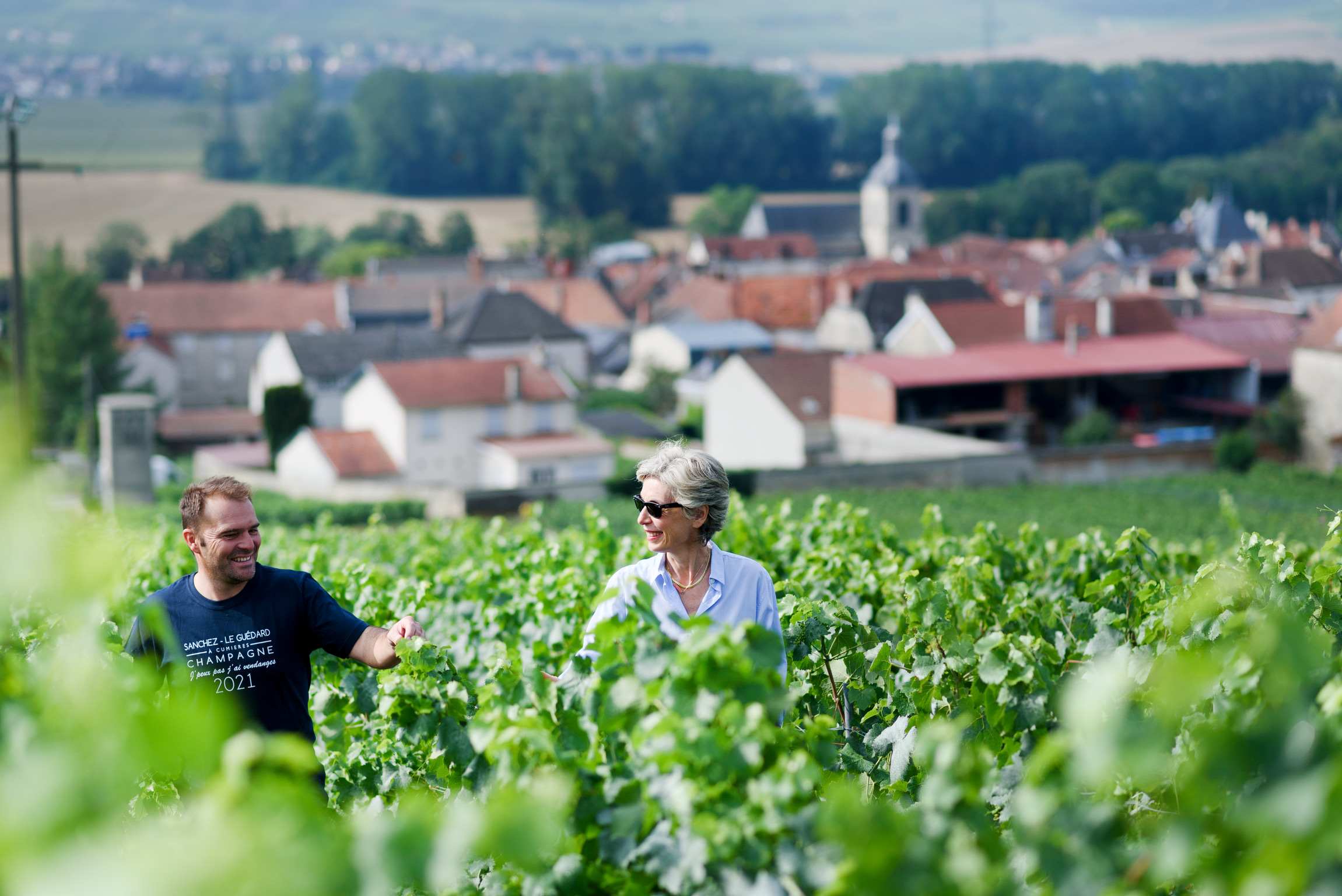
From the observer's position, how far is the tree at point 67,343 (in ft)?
195

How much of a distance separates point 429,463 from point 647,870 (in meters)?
42.1

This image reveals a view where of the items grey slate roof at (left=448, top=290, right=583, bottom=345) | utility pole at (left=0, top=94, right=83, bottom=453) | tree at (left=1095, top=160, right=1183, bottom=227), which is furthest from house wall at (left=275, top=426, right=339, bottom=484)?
tree at (left=1095, top=160, right=1183, bottom=227)

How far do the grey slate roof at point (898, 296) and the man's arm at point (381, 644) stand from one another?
202ft

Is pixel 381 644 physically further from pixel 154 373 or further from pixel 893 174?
pixel 893 174

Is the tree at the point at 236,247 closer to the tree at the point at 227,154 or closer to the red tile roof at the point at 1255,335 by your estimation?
the tree at the point at 227,154

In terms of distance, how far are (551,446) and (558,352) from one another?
28771 mm

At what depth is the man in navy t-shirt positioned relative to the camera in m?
4.21

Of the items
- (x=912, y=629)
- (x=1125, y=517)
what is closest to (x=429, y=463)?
(x=1125, y=517)

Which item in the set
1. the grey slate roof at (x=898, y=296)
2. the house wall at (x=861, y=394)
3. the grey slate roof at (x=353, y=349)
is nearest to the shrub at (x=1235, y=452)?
the house wall at (x=861, y=394)

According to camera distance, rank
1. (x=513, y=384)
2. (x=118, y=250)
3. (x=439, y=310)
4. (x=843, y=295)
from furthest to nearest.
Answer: (x=118, y=250)
(x=843, y=295)
(x=439, y=310)
(x=513, y=384)

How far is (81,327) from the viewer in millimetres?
61375

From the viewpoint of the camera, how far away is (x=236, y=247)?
352 ft

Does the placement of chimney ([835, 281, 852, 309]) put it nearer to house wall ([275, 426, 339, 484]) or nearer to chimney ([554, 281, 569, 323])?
chimney ([554, 281, 569, 323])

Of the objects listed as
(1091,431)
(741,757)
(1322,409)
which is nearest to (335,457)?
(1091,431)
